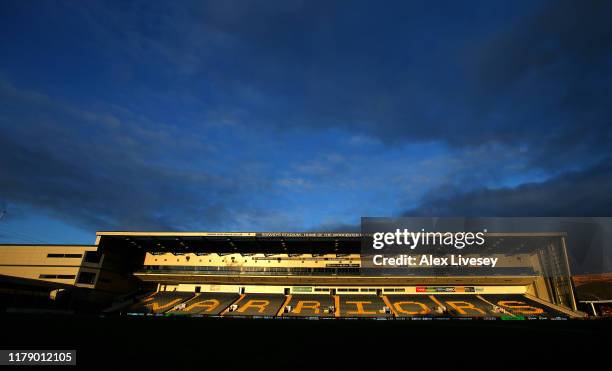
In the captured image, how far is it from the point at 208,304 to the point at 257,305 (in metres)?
8.64

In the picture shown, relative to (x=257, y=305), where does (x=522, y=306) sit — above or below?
below

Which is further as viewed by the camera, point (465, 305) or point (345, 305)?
point (345, 305)

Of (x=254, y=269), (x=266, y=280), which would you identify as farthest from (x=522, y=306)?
(x=254, y=269)


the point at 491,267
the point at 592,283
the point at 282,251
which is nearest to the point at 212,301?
the point at 282,251

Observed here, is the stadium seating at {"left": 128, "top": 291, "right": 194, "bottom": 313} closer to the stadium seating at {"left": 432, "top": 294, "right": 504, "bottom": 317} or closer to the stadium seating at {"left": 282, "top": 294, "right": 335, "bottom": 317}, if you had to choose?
the stadium seating at {"left": 282, "top": 294, "right": 335, "bottom": 317}

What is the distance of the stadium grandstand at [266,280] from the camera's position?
5122 centimetres

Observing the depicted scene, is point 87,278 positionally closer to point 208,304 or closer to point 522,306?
point 208,304

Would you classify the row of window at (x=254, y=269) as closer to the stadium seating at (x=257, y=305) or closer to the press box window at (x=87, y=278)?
the stadium seating at (x=257, y=305)

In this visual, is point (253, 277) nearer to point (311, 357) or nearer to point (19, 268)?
point (19, 268)

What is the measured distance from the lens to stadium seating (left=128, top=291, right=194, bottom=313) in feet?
174

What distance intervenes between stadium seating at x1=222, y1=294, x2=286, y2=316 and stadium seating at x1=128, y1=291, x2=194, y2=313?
408 inches

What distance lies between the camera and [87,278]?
2146 inches

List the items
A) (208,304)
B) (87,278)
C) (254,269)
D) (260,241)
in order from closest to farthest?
(87,278)
(208,304)
(260,241)
(254,269)

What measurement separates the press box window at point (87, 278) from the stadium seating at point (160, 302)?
26.8ft
